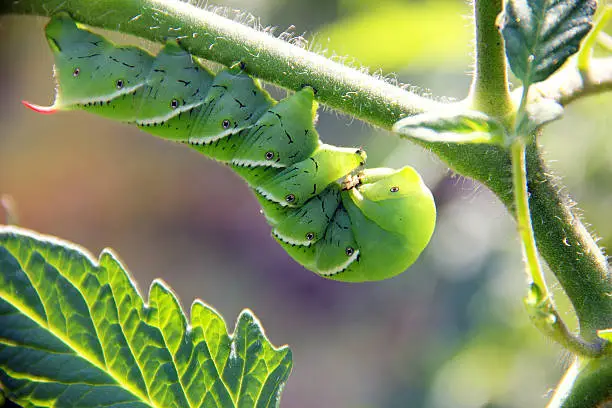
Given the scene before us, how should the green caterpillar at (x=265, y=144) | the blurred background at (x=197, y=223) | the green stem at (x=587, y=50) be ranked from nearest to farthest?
the green stem at (x=587, y=50) → the green caterpillar at (x=265, y=144) → the blurred background at (x=197, y=223)

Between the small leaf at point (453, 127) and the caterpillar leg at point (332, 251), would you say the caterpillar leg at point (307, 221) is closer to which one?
the caterpillar leg at point (332, 251)

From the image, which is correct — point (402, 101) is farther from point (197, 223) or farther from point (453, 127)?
point (197, 223)

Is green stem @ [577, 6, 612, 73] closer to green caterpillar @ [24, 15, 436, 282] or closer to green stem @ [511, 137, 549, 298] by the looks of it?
green stem @ [511, 137, 549, 298]

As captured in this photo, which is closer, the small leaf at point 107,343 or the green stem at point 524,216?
the green stem at point 524,216

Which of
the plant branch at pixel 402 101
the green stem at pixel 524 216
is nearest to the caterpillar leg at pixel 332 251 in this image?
the plant branch at pixel 402 101

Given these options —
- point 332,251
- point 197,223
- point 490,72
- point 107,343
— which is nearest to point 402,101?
point 490,72

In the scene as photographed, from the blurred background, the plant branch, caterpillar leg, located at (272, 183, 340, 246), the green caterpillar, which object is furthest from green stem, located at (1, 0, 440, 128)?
the blurred background

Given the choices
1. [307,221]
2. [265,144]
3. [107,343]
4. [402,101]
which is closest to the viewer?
[107,343]
